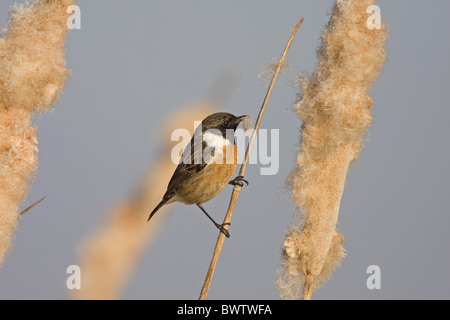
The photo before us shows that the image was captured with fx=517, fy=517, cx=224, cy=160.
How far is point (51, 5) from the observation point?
7.57 ft

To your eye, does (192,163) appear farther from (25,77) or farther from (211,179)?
(25,77)

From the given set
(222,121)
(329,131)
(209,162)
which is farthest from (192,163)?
(329,131)

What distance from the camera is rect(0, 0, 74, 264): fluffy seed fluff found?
7.59 ft

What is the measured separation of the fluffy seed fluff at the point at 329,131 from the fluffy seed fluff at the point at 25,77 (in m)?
1.15

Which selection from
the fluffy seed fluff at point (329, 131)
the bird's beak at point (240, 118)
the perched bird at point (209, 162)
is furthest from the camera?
the perched bird at point (209, 162)

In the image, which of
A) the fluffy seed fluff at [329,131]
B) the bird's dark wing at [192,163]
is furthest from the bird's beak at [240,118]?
the fluffy seed fluff at [329,131]

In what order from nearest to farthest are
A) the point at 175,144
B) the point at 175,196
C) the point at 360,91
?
1. the point at 360,91
2. the point at 175,144
3. the point at 175,196

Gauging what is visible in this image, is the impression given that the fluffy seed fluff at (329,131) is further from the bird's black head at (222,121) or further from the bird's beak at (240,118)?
the bird's black head at (222,121)

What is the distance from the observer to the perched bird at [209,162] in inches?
122
